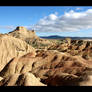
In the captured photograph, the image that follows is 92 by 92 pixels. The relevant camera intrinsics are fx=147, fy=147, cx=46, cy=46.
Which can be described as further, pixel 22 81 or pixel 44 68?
pixel 44 68

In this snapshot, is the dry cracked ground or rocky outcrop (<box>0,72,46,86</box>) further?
the dry cracked ground

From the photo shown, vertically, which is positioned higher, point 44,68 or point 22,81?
point 22,81

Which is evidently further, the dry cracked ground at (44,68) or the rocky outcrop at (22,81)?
the dry cracked ground at (44,68)

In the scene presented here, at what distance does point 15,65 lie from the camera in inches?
648
